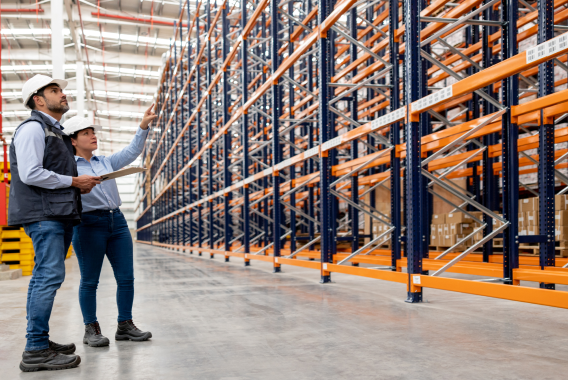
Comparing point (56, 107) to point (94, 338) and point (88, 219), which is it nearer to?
point (88, 219)

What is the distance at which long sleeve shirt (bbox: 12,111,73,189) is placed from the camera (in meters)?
3.35

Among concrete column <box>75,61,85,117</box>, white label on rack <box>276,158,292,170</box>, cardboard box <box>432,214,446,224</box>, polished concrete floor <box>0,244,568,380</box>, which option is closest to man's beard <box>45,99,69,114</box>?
polished concrete floor <box>0,244,568,380</box>

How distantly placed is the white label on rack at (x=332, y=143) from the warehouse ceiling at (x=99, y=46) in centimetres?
1528

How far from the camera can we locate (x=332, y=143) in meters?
7.91

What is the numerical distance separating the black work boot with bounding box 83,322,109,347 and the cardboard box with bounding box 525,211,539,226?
5686mm

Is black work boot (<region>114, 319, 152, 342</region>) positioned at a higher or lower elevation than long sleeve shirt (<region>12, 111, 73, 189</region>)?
lower

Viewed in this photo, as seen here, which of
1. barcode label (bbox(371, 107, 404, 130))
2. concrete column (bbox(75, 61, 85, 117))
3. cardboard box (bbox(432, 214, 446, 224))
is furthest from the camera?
concrete column (bbox(75, 61, 85, 117))

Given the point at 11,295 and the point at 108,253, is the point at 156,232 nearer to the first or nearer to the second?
the point at 11,295

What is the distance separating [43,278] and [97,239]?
1.99 ft

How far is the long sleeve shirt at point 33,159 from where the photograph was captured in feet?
11.0

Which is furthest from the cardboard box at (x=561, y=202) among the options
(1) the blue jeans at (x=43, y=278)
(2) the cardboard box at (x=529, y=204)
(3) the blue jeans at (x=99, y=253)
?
(1) the blue jeans at (x=43, y=278)

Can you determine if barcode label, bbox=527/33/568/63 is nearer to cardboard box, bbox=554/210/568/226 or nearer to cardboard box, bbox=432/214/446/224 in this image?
cardboard box, bbox=554/210/568/226

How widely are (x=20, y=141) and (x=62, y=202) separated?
0.46m

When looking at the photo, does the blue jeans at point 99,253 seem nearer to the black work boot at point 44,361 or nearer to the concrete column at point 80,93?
the black work boot at point 44,361
